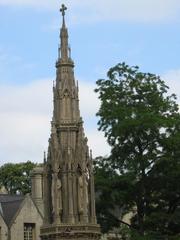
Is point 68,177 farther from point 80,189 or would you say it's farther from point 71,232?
point 71,232

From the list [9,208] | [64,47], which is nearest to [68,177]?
[64,47]

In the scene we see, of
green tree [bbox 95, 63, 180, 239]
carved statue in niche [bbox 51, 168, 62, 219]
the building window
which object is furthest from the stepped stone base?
the building window

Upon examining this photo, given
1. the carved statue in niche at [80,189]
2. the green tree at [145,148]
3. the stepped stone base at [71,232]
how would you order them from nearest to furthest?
the stepped stone base at [71,232]
the carved statue in niche at [80,189]
the green tree at [145,148]

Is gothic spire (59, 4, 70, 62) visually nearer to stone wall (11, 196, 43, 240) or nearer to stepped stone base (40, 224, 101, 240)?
stepped stone base (40, 224, 101, 240)

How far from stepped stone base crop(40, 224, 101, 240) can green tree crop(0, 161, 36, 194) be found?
185 ft

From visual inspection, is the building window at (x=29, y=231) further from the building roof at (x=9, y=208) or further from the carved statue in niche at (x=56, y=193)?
the carved statue in niche at (x=56, y=193)

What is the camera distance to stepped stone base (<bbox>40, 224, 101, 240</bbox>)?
2456 centimetres

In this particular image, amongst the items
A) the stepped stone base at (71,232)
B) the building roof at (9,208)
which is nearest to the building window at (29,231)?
the building roof at (9,208)

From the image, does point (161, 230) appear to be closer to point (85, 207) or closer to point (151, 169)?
point (151, 169)

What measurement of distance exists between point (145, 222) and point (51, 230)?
38.9 feet

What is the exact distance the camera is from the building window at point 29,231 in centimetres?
5050

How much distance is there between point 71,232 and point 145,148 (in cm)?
1301

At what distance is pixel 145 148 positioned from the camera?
121 feet

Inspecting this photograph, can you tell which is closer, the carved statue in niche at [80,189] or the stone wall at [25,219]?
the carved statue in niche at [80,189]
